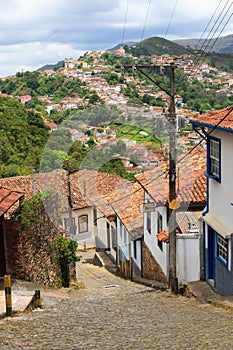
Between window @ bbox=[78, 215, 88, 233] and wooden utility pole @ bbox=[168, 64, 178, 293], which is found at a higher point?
wooden utility pole @ bbox=[168, 64, 178, 293]

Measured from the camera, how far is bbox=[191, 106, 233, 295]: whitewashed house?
10766 mm

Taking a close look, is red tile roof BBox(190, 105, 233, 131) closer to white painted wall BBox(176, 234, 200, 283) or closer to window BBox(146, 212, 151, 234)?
white painted wall BBox(176, 234, 200, 283)

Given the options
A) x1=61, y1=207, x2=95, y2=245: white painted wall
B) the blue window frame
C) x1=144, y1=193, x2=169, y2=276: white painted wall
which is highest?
the blue window frame

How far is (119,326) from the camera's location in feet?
25.8

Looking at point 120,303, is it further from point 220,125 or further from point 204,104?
point 204,104

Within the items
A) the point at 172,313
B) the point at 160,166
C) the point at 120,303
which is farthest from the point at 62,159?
the point at 172,313

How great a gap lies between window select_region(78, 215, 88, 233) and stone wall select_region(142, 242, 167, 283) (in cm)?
1121

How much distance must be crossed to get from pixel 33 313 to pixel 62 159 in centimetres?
842

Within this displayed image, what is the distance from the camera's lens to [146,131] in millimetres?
12594

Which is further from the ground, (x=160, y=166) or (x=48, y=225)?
(x=160, y=166)

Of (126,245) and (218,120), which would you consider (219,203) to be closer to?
(218,120)

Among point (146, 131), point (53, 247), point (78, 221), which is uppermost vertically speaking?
point (146, 131)

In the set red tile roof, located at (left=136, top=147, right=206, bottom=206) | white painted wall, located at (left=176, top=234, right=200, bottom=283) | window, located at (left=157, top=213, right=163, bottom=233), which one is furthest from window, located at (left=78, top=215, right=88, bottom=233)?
white painted wall, located at (left=176, top=234, right=200, bottom=283)

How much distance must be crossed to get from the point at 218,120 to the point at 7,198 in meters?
5.20
